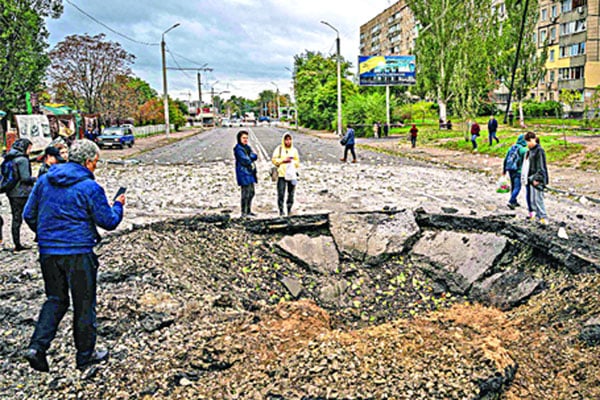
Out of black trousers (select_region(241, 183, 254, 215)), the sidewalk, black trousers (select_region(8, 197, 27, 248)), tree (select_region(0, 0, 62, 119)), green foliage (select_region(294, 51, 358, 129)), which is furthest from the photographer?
green foliage (select_region(294, 51, 358, 129))

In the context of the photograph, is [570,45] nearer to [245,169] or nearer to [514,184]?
[514,184]

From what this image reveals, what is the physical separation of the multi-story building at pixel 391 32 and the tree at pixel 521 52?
53855 mm

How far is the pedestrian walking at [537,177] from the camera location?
921 cm

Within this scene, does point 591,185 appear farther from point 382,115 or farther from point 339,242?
point 382,115

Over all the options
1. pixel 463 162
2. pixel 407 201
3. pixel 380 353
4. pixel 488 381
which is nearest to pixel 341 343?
pixel 380 353

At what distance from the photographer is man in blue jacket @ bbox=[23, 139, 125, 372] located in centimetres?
414

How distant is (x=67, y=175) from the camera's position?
4.16 metres

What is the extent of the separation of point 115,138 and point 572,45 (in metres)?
46.0

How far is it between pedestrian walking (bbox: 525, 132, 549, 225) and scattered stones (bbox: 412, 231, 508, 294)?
161cm

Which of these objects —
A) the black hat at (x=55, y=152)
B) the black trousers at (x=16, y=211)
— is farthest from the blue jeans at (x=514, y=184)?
the black trousers at (x=16, y=211)

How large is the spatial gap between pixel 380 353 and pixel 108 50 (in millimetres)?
44918

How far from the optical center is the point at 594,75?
5266 cm

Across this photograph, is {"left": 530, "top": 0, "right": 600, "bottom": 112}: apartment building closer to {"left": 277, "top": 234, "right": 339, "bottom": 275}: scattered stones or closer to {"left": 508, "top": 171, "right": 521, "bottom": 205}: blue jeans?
{"left": 508, "top": 171, "right": 521, "bottom": 205}: blue jeans

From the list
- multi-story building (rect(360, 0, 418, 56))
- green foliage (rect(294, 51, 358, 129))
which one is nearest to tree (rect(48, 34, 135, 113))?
green foliage (rect(294, 51, 358, 129))
